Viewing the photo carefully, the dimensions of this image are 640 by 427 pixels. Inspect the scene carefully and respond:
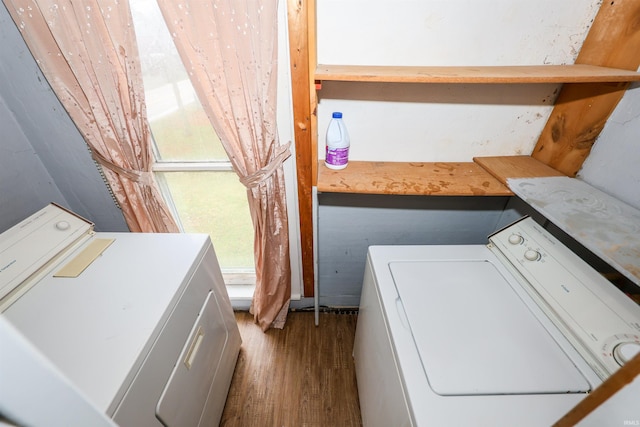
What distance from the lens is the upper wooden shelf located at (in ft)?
3.15

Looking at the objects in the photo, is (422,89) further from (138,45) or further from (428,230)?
(138,45)

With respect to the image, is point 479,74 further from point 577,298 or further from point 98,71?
point 98,71

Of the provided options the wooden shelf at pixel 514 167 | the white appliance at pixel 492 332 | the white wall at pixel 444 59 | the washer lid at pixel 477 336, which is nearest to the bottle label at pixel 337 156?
the white wall at pixel 444 59

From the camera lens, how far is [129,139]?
1.31 metres

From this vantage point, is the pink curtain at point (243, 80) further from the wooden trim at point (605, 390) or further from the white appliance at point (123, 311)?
the wooden trim at point (605, 390)

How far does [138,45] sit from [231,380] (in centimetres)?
184

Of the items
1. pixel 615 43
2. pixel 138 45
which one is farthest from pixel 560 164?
→ pixel 138 45

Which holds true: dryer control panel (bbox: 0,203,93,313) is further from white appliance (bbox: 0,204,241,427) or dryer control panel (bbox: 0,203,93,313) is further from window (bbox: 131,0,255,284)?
window (bbox: 131,0,255,284)

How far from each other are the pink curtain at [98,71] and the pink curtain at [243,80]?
0.26 meters

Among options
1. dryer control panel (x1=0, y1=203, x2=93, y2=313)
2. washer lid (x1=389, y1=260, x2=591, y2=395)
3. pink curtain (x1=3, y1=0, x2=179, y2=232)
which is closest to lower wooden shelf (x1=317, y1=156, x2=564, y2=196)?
washer lid (x1=389, y1=260, x2=591, y2=395)

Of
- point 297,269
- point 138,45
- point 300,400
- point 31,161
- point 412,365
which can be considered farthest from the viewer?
point 297,269

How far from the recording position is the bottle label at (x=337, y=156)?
4.30 feet

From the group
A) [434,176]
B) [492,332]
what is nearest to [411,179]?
[434,176]

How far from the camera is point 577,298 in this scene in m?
0.92
